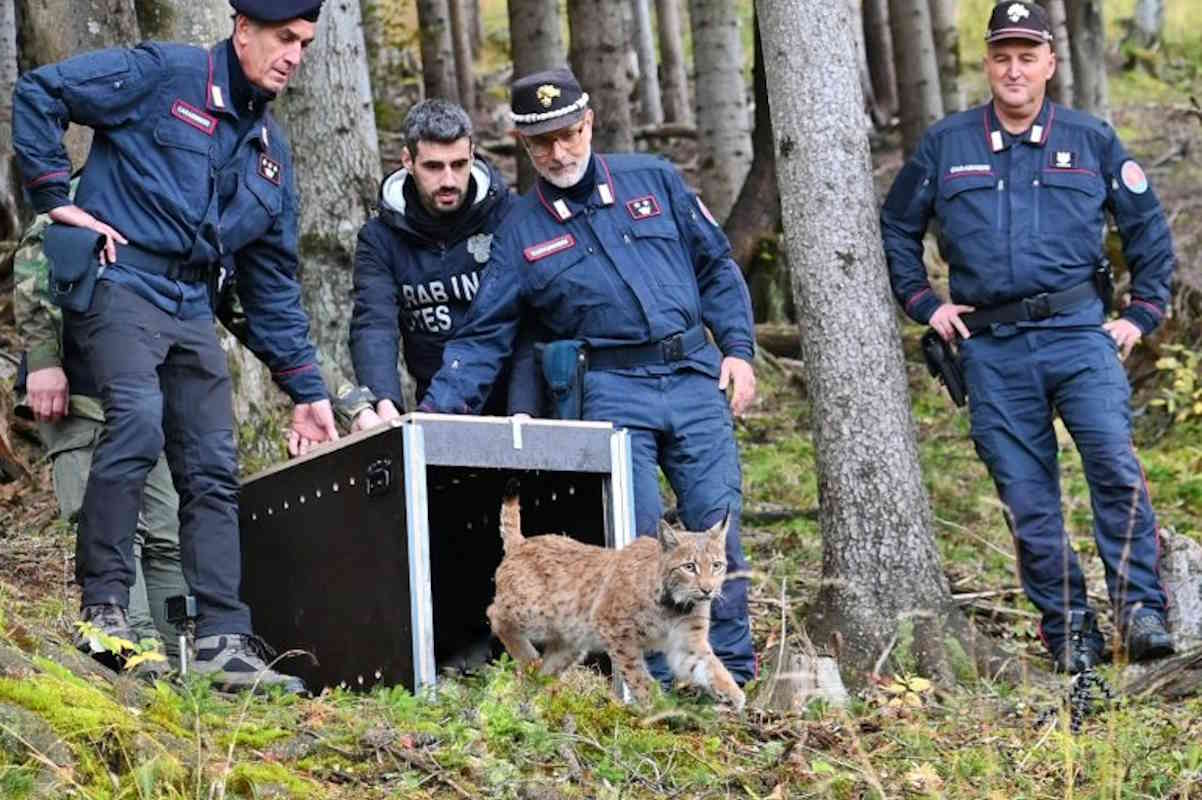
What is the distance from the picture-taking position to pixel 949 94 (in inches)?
848

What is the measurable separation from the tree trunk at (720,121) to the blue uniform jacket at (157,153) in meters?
10.7

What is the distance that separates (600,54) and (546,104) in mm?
8599

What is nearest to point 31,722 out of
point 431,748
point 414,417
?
point 431,748

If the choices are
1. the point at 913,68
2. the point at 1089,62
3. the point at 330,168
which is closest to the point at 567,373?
the point at 330,168

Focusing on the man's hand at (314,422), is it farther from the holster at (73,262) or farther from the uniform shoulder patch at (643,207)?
the uniform shoulder patch at (643,207)

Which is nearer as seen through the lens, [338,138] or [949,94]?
[338,138]

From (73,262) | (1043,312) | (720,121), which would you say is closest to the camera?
(73,262)

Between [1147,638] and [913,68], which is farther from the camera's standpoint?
[913,68]

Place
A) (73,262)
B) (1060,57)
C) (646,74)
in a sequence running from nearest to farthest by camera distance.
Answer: (73,262)
(1060,57)
(646,74)

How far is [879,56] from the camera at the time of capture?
25.8 m

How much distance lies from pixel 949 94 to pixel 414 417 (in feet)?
52.9

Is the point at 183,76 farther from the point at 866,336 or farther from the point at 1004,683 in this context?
the point at 1004,683

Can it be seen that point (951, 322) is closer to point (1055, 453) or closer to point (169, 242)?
point (1055, 453)

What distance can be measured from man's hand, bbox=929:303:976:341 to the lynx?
176 centimetres
